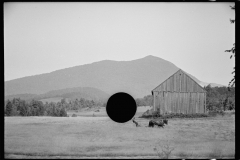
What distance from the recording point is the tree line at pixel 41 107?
21.8ft

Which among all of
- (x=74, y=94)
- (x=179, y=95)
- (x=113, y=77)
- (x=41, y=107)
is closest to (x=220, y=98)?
(x=179, y=95)

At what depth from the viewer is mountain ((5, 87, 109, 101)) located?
6703mm

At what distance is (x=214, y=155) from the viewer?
691 cm

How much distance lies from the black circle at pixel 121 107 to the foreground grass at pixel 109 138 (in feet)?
0.68

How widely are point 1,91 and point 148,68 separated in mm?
3719

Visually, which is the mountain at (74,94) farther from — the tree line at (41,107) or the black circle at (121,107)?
the black circle at (121,107)

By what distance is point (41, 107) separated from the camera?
685 cm

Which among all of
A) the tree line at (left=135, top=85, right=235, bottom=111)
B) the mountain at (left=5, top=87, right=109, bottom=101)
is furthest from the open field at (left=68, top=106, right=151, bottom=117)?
the tree line at (left=135, top=85, right=235, bottom=111)

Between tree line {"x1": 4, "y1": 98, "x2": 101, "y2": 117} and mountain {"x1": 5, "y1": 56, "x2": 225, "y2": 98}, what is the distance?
1.16 ft

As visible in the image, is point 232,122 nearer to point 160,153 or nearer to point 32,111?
point 160,153

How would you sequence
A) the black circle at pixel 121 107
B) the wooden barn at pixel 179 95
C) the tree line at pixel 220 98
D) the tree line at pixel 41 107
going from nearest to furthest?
the black circle at pixel 121 107, the tree line at pixel 41 107, the wooden barn at pixel 179 95, the tree line at pixel 220 98

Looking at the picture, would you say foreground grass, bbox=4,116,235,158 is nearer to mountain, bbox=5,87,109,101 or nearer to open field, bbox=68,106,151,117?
open field, bbox=68,106,151,117

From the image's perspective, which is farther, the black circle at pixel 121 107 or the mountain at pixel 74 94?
the mountain at pixel 74 94

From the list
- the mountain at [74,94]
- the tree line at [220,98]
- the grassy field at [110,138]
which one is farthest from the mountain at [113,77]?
the grassy field at [110,138]
